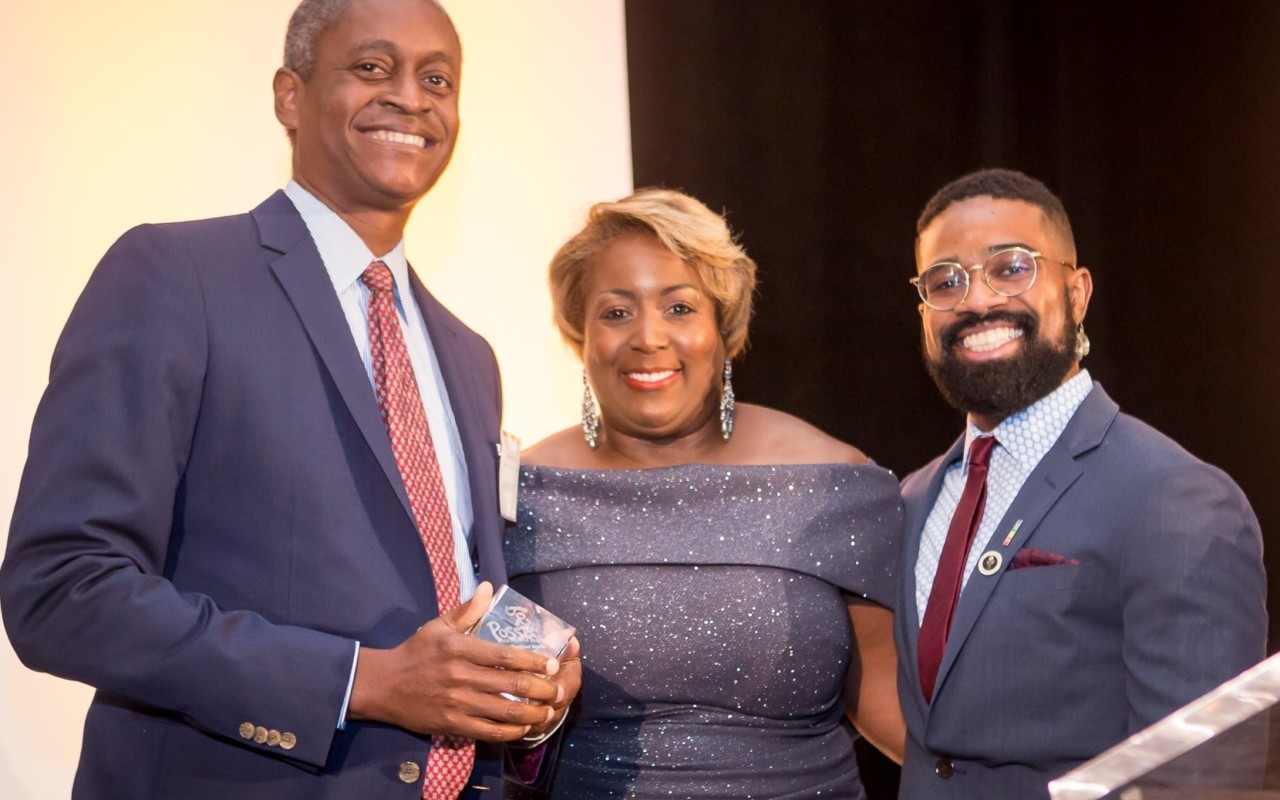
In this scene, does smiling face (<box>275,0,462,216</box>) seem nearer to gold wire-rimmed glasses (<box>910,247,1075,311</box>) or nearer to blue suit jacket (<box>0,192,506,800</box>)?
blue suit jacket (<box>0,192,506,800</box>)

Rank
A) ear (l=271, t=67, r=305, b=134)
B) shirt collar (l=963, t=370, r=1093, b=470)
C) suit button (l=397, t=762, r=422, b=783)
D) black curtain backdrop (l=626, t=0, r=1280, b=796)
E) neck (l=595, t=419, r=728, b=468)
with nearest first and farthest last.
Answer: suit button (l=397, t=762, r=422, b=783), ear (l=271, t=67, r=305, b=134), shirt collar (l=963, t=370, r=1093, b=470), neck (l=595, t=419, r=728, b=468), black curtain backdrop (l=626, t=0, r=1280, b=796)

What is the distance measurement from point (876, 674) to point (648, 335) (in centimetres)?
88

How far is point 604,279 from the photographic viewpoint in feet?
9.79

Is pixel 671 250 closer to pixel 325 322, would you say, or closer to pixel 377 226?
pixel 377 226

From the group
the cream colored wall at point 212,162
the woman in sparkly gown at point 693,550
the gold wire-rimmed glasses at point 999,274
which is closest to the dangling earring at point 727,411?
the woman in sparkly gown at point 693,550

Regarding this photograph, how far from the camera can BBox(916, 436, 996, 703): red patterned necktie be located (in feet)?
8.30

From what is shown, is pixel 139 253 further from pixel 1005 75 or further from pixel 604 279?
pixel 1005 75

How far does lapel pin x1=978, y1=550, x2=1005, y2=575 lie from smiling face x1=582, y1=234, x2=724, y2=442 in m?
0.77

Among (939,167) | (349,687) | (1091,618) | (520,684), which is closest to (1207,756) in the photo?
(520,684)

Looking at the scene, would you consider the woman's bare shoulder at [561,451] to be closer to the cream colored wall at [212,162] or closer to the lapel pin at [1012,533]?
the cream colored wall at [212,162]

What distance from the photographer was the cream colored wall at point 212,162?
3.34m

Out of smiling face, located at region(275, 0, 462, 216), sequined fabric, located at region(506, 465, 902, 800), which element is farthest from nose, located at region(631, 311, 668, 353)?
smiling face, located at region(275, 0, 462, 216)

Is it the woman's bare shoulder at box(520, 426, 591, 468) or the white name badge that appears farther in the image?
the woman's bare shoulder at box(520, 426, 591, 468)

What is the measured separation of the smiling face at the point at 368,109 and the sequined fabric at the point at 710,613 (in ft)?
2.97
